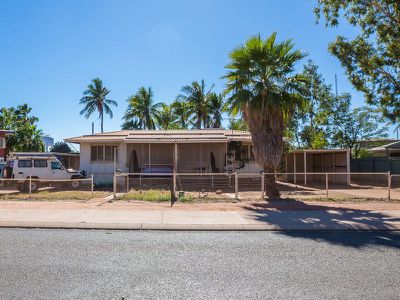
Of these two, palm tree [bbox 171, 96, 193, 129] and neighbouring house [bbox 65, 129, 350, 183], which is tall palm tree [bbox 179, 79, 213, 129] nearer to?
palm tree [bbox 171, 96, 193, 129]

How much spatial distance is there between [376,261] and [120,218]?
6770 mm

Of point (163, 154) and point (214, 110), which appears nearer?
point (163, 154)

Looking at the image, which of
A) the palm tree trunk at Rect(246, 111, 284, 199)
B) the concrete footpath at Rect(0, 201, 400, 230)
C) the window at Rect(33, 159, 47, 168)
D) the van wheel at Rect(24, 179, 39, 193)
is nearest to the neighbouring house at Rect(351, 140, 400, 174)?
the palm tree trunk at Rect(246, 111, 284, 199)

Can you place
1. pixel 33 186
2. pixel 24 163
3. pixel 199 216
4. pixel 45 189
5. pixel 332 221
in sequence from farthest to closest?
pixel 24 163
pixel 45 189
pixel 33 186
pixel 199 216
pixel 332 221

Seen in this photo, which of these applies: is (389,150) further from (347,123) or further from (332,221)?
(332,221)

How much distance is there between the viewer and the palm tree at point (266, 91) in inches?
599

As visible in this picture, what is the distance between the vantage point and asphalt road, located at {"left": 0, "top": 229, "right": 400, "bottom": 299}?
15.7 feet

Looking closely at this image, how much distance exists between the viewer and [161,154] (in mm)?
25188

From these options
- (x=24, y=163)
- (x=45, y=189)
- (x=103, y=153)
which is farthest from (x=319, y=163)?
(x=24, y=163)

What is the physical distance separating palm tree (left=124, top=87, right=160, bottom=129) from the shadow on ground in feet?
115

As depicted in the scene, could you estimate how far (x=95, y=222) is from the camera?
32.4ft

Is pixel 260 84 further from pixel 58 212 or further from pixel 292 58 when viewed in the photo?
pixel 58 212

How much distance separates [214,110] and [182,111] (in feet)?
14.0

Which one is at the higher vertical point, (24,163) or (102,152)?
(102,152)
